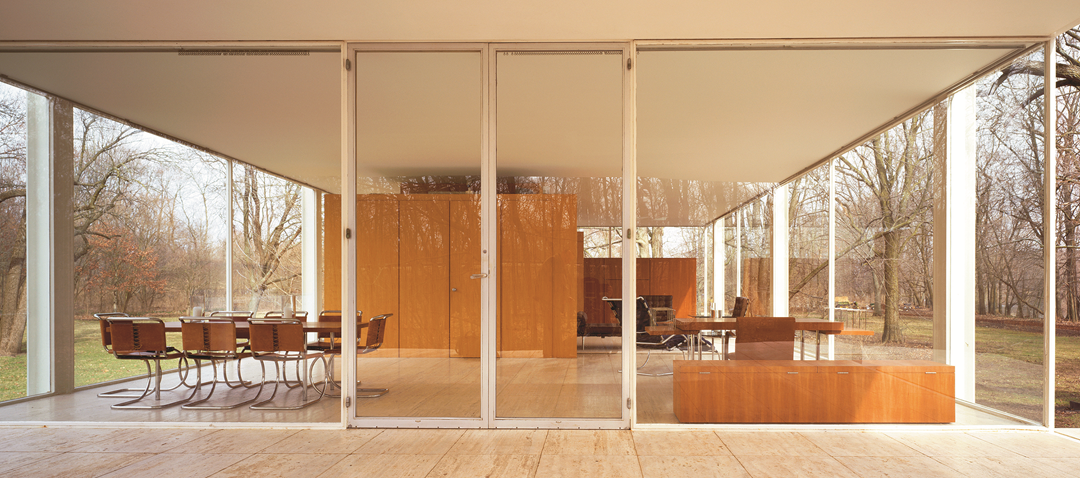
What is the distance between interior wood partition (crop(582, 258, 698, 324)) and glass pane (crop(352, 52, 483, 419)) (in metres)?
0.86

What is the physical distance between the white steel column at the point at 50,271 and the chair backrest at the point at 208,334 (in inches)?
36.6

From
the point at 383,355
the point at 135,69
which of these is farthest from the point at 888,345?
the point at 135,69

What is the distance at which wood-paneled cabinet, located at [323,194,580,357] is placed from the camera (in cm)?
478

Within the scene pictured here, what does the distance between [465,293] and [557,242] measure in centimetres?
81

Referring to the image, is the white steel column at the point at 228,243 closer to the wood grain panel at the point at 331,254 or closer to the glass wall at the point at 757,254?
the wood grain panel at the point at 331,254

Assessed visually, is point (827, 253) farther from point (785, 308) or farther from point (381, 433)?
point (381, 433)

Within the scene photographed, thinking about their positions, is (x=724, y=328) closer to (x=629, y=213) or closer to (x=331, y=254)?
(x=629, y=213)

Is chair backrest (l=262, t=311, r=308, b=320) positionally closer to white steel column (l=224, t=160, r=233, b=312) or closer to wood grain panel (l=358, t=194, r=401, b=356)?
white steel column (l=224, t=160, r=233, b=312)

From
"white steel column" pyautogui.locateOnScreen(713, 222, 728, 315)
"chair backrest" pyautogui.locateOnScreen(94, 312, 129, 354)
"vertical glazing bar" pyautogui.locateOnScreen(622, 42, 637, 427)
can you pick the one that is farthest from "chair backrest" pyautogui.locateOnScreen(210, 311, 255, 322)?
"white steel column" pyautogui.locateOnScreen(713, 222, 728, 315)

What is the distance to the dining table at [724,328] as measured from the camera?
4699 mm

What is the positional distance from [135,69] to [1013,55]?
22.5 ft

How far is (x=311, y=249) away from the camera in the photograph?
16.0 feet

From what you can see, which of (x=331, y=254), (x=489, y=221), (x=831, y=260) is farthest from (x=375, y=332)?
(x=831, y=260)

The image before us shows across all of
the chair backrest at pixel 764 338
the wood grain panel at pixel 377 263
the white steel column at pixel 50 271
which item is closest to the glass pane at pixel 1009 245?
the chair backrest at pixel 764 338
